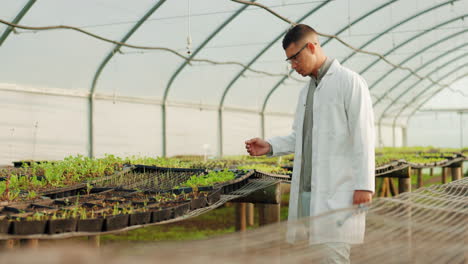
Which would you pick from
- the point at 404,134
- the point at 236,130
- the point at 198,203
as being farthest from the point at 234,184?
the point at 404,134

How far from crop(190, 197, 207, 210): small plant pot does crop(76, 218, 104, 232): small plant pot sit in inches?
33.7

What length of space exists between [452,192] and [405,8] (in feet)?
29.9

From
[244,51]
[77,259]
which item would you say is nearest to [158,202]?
[77,259]

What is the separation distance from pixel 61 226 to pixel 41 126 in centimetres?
712

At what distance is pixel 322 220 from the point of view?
2426mm

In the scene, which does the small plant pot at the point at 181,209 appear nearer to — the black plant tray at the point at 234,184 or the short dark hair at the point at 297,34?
the black plant tray at the point at 234,184

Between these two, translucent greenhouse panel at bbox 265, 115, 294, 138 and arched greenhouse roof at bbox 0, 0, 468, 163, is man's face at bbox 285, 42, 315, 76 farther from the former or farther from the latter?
translucent greenhouse panel at bbox 265, 115, 294, 138

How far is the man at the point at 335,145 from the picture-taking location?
270 centimetres

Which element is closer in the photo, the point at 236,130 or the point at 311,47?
the point at 311,47

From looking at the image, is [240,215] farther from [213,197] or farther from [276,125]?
[276,125]

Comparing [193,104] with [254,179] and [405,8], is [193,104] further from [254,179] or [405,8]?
[254,179]

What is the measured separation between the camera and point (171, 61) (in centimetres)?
1145

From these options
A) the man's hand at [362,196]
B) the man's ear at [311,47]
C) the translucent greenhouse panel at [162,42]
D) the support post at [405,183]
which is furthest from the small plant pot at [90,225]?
the translucent greenhouse panel at [162,42]

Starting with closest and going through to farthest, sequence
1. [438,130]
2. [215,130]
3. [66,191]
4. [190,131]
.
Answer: [66,191] → [190,131] → [215,130] → [438,130]
